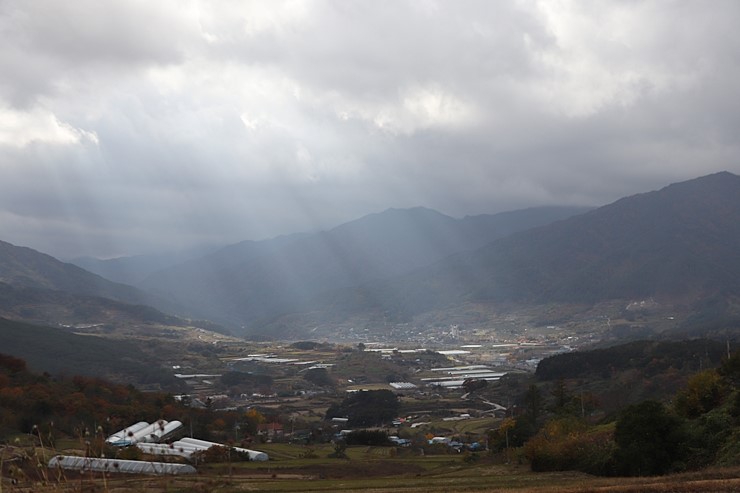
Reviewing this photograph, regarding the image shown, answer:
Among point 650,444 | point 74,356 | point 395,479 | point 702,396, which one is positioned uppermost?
point 702,396

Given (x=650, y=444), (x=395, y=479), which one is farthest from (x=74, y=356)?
(x=650, y=444)

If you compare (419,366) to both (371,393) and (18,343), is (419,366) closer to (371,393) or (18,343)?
(371,393)

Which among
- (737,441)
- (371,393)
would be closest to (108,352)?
(371,393)

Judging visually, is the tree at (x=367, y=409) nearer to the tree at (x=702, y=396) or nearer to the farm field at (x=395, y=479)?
the farm field at (x=395, y=479)

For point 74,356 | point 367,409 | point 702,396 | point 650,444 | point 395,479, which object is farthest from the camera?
point 74,356

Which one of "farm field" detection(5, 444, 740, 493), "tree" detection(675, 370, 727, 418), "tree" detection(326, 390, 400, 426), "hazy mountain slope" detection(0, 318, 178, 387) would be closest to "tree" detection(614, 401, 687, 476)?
"farm field" detection(5, 444, 740, 493)

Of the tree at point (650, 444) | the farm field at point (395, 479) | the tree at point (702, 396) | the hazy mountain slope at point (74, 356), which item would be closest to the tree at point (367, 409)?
the farm field at point (395, 479)

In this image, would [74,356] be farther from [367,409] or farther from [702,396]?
[702,396]

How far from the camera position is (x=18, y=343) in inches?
5896

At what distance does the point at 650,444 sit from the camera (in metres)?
34.9

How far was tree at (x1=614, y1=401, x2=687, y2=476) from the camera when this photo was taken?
3462 cm

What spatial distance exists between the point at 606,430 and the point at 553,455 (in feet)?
27.9

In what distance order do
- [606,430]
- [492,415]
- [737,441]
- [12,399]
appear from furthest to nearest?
1. [492,415]
2. [12,399]
3. [606,430]
4. [737,441]

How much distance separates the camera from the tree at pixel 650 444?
114 ft
